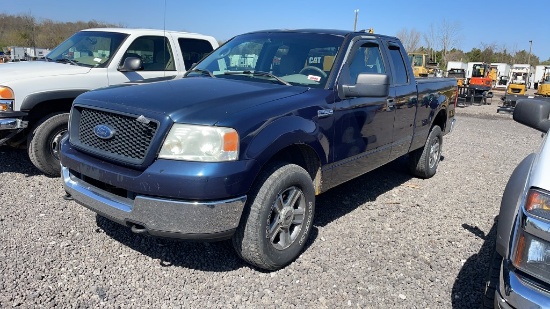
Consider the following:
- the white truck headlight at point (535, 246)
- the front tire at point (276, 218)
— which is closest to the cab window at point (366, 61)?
the front tire at point (276, 218)

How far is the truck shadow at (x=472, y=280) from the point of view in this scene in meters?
3.09

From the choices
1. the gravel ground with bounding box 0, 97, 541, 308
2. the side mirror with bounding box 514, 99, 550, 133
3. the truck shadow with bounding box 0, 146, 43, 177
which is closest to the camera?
the side mirror with bounding box 514, 99, 550, 133

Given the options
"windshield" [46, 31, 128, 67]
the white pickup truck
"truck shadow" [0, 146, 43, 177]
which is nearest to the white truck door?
the white pickup truck

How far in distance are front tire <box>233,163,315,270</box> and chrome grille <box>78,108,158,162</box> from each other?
0.83 metres

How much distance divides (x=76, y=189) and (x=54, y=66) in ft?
9.91

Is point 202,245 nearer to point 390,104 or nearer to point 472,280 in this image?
point 472,280

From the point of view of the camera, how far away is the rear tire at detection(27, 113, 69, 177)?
507cm

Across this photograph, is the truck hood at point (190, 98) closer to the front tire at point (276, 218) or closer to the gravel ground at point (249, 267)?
the front tire at point (276, 218)

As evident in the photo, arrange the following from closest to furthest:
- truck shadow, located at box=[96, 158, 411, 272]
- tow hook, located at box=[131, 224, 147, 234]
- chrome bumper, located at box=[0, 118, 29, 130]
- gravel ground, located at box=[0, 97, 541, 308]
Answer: tow hook, located at box=[131, 224, 147, 234] < gravel ground, located at box=[0, 97, 541, 308] < truck shadow, located at box=[96, 158, 411, 272] < chrome bumper, located at box=[0, 118, 29, 130]

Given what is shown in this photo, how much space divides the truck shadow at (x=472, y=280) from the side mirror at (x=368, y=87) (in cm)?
158

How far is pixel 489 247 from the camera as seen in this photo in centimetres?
401

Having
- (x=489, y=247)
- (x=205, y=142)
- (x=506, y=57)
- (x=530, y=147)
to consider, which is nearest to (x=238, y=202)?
(x=205, y=142)

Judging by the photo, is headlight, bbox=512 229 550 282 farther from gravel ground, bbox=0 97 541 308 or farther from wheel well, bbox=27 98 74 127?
wheel well, bbox=27 98 74 127

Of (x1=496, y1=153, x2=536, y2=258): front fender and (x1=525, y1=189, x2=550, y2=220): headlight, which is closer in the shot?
(x1=525, y1=189, x2=550, y2=220): headlight
